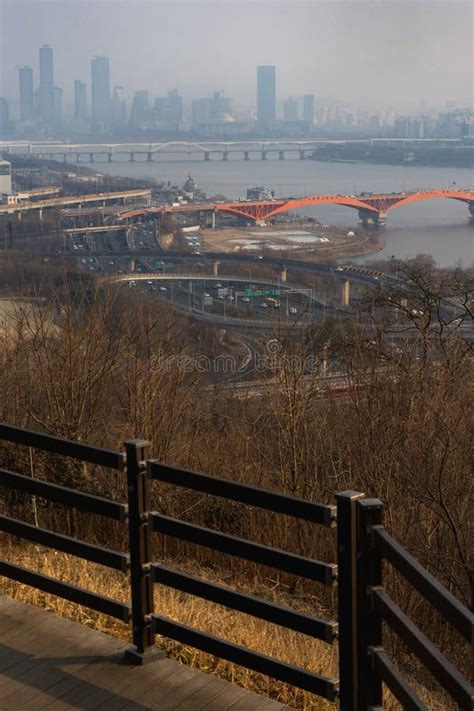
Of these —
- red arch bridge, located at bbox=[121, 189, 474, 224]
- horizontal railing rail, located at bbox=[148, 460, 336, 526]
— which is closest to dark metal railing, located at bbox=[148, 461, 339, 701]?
horizontal railing rail, located at bbox=[148, 460, 336, 526]

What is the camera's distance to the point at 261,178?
205ft

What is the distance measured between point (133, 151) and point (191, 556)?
71713 millimetres

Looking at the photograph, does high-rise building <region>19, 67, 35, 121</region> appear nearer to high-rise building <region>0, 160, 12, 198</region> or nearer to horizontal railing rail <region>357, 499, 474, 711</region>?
high-rise building <region>0, 160, 12, 198</region>

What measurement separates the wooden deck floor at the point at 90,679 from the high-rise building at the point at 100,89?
8967cm

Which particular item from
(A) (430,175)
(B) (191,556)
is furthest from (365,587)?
(A) (430,175)

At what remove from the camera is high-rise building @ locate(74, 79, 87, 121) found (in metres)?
90.0

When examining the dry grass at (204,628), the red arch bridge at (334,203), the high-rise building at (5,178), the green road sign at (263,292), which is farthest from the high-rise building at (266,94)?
the dry grass at (204,628)

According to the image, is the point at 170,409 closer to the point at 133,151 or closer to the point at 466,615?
the point at 466,615

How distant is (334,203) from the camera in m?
43.1

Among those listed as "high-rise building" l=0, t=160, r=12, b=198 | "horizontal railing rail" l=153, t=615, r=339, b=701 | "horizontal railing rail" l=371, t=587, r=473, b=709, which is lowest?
"horizontal railing rail" l=153, t=615, r=339, b=701

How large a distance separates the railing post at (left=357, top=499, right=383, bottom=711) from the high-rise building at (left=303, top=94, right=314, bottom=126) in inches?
3358

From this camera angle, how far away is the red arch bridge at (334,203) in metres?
41.2

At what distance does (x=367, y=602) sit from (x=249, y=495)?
291 millimetres

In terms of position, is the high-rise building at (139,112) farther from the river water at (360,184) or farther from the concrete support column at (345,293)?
the concrete support column at (345,293)
